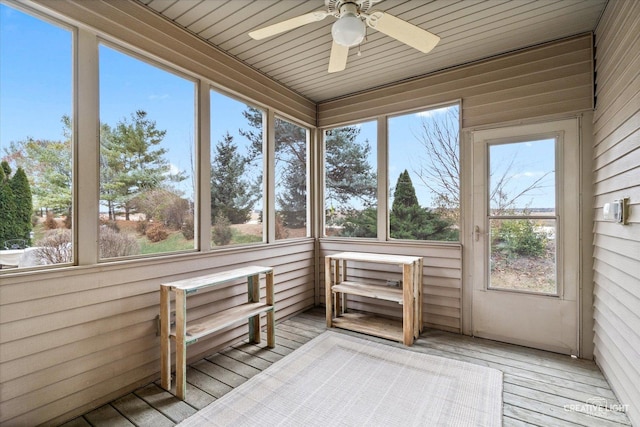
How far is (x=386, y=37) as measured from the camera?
2.76 meters

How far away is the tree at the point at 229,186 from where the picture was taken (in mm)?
3006

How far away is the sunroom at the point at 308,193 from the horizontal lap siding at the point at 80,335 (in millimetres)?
12

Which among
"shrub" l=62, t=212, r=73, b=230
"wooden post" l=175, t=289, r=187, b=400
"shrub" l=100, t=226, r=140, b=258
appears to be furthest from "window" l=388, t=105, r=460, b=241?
"shrub" l=62, t=212, r=73, b=230

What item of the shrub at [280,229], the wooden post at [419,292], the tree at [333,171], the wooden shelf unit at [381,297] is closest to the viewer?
the wooden shelf unit at [381,297]

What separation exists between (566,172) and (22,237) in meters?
4.27

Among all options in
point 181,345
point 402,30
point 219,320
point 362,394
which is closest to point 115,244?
point 181,345

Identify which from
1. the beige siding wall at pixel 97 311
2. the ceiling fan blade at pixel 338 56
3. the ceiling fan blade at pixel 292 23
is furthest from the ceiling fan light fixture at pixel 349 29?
the beige siding wall at pixel 97 311

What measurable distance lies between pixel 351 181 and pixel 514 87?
6.72 ft

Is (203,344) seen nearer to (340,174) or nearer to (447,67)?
(340,174)

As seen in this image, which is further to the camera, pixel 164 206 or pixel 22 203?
pixel 164 206

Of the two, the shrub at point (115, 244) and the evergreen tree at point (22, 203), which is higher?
the evergreen tree at point (22, 203)

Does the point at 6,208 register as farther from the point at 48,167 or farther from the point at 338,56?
the point at 338,56

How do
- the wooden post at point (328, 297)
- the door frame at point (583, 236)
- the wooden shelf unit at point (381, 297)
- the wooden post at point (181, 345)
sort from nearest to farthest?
1. the wooden post at point (181, 345)
2. the door frame at point (583, 236)
3. the wooden shelf unit at point (381, 297)
4. the wooden post at point (328, 297)

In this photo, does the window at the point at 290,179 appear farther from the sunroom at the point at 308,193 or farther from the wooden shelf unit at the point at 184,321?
the wooden shelf unit at the point at 184,321
